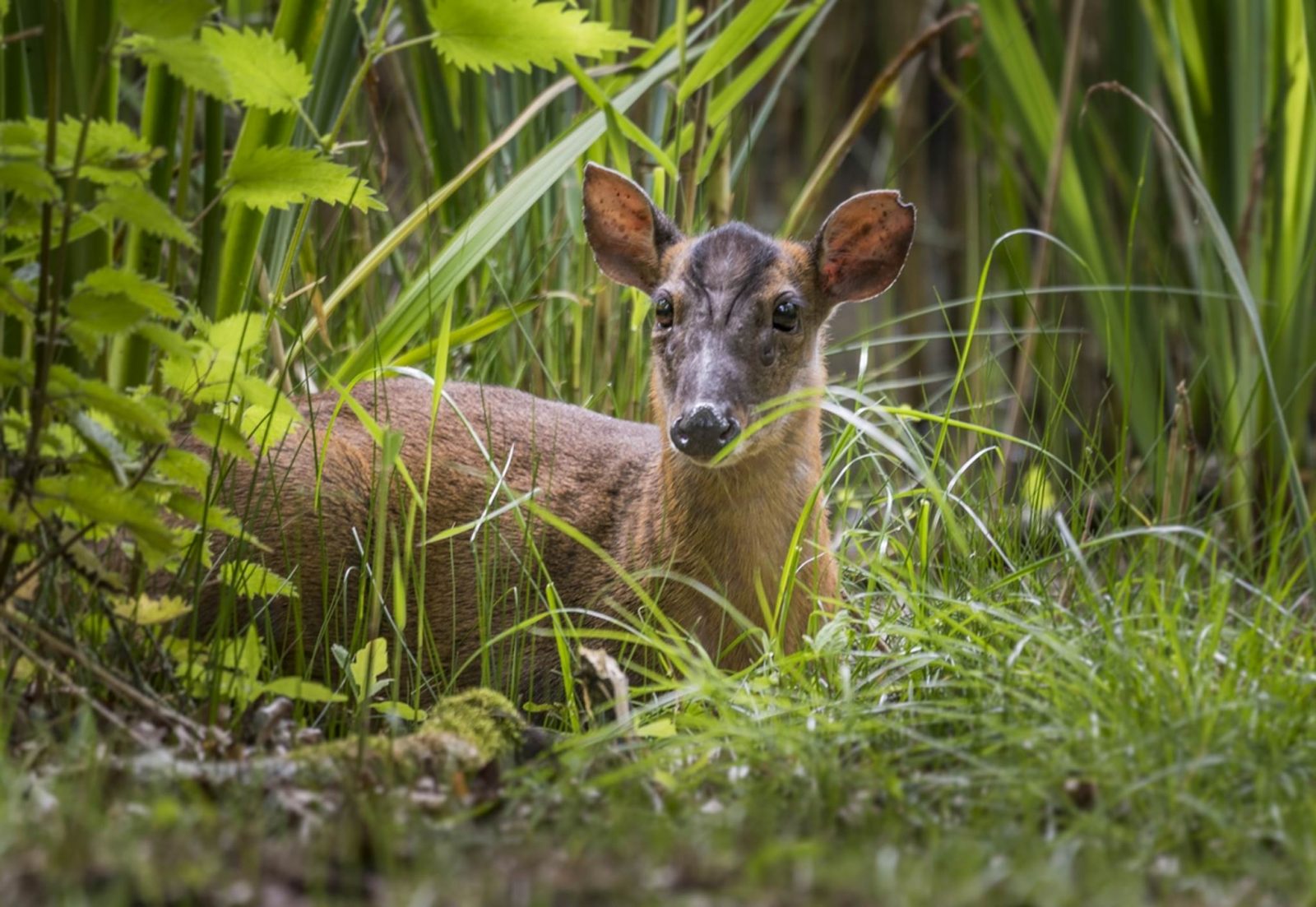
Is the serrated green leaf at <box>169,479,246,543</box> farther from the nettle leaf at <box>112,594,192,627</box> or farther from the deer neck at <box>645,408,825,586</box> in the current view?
the deer neck at <box>645,408,825,586</box>

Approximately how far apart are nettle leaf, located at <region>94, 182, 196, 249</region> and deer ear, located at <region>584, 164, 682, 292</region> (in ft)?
5.76

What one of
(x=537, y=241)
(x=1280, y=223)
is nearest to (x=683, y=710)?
(x=537, y=241)

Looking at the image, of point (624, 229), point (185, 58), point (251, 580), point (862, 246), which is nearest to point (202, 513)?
point (251, 580)

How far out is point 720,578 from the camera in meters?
4.02

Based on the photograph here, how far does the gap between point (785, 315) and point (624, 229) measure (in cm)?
51

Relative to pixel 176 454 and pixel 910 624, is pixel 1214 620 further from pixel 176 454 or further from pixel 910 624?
pixel 176 454

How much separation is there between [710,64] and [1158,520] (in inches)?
56.4

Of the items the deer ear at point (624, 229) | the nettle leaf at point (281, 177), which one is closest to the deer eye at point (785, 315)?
the deer ear at point (624, 229)

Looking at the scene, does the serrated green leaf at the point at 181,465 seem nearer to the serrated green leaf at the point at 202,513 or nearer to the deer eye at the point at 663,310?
the serrated green leaf at the point at 202,513

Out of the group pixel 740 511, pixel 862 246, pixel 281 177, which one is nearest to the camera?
pixel 281 177

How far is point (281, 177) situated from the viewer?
292 cm

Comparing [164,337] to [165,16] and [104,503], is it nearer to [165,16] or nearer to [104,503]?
[104,503]

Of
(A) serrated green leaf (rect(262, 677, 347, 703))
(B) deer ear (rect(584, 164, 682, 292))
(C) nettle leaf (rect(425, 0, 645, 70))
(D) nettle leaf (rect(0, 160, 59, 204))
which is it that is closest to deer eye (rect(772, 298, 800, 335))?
(B) deer ear (rect(584, 164, 682, 292))

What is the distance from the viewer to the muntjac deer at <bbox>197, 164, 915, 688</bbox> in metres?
3.92
